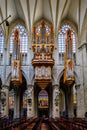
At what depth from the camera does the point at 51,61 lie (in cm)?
3591

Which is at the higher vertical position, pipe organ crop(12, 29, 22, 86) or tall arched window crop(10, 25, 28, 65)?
tall arched window crop(10, 25, 28, 65)

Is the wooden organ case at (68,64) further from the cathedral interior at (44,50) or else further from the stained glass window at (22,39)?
the stained glass window at (22,39)

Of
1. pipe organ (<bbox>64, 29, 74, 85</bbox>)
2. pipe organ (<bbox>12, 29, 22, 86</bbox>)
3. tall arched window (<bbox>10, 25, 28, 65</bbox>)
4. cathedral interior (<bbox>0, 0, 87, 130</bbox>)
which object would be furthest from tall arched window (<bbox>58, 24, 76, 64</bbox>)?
pipe organ (<bbox>12, 29, 22, 86</bbox>)

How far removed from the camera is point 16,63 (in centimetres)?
3631

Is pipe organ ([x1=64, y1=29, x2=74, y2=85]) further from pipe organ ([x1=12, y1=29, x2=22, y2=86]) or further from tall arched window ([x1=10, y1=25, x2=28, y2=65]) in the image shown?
tall arched window ([x1=10, y1=25, x2=28, y2=65])

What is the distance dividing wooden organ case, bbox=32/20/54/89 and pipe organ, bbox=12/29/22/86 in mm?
2301

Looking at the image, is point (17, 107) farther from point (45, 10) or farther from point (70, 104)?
point (45, 10)

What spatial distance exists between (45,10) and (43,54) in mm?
8505

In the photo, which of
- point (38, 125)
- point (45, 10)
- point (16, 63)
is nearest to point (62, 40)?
point (45, 10)

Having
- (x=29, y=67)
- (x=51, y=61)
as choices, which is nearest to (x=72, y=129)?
(x=51, y=61)

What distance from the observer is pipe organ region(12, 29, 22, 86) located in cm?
3547

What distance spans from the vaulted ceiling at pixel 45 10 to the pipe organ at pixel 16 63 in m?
3.79

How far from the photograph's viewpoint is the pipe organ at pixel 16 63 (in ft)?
116

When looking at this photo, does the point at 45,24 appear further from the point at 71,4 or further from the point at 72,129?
the point at 72,129
